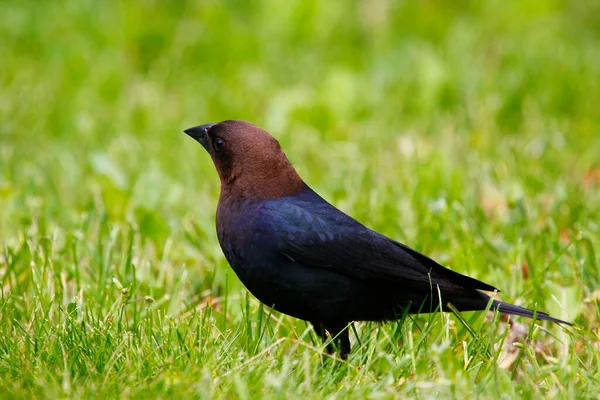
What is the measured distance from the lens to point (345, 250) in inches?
133

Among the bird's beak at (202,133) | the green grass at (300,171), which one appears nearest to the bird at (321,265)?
the green grass at (300,171)

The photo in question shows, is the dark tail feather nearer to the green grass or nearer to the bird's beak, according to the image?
the green grass

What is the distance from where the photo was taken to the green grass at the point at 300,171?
2904 mm

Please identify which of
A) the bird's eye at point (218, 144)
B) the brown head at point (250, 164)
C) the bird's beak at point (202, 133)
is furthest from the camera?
the bird's beak at point (202, 133)

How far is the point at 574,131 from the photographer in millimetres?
6164

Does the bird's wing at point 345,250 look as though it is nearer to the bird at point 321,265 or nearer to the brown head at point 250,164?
the bird at point 321,265

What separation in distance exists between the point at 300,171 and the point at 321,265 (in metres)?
2.27

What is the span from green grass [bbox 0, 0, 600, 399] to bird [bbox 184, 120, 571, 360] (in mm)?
116

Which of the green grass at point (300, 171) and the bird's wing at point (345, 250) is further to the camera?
the bird's wing at point (345, 250)

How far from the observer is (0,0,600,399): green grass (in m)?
2.90

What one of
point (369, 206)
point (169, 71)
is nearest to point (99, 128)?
point (169, 71)

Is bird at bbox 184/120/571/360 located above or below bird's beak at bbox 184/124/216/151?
below

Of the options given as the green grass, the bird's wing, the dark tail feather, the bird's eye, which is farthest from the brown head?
the dark tail feather

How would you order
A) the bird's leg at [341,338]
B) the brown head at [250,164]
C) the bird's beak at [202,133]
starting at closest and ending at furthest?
the bird's leg at [341,338], the brown head at [250,164], the bird's beak at [202,133]
